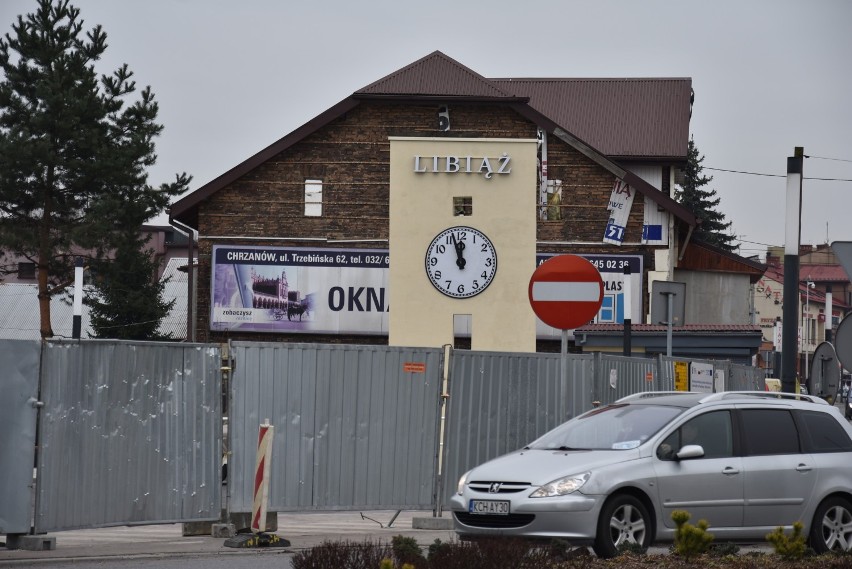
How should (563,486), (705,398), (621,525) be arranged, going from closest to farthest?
(563,486), (621,525), (705,398)

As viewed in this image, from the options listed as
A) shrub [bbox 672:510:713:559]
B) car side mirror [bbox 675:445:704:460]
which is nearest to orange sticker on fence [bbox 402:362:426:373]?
car side mirror [bbox 675:445:704:460]

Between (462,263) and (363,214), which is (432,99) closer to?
(363,214)

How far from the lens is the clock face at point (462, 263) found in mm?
39469

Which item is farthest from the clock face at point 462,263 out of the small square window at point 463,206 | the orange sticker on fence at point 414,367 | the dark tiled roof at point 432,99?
the orange sticker on fence at point 414,367

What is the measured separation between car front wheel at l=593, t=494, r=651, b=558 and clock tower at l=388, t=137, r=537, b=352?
2237 centimetres

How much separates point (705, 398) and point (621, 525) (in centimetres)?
183

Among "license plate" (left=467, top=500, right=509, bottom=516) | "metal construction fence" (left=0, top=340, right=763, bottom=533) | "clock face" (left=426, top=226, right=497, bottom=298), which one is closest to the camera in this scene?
"license plate" (left=467, top=500, right=509, bottom=516)

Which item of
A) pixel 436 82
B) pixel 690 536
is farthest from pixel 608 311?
pixel 690 536

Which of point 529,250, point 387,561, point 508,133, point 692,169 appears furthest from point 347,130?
point 692,169

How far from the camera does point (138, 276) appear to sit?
6072 centimetres

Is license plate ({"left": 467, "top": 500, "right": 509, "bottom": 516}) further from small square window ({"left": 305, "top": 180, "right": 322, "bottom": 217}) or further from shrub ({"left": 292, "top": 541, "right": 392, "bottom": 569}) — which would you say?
small square window ({"left": 305, "top": 180, "right": 322, "bottom": 217})

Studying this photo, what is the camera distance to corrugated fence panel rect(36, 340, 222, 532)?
13695 millimetres

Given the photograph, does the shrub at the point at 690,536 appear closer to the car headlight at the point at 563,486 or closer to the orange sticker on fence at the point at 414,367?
the car headlight at the point at 563,486

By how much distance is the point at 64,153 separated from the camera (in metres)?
53.0
